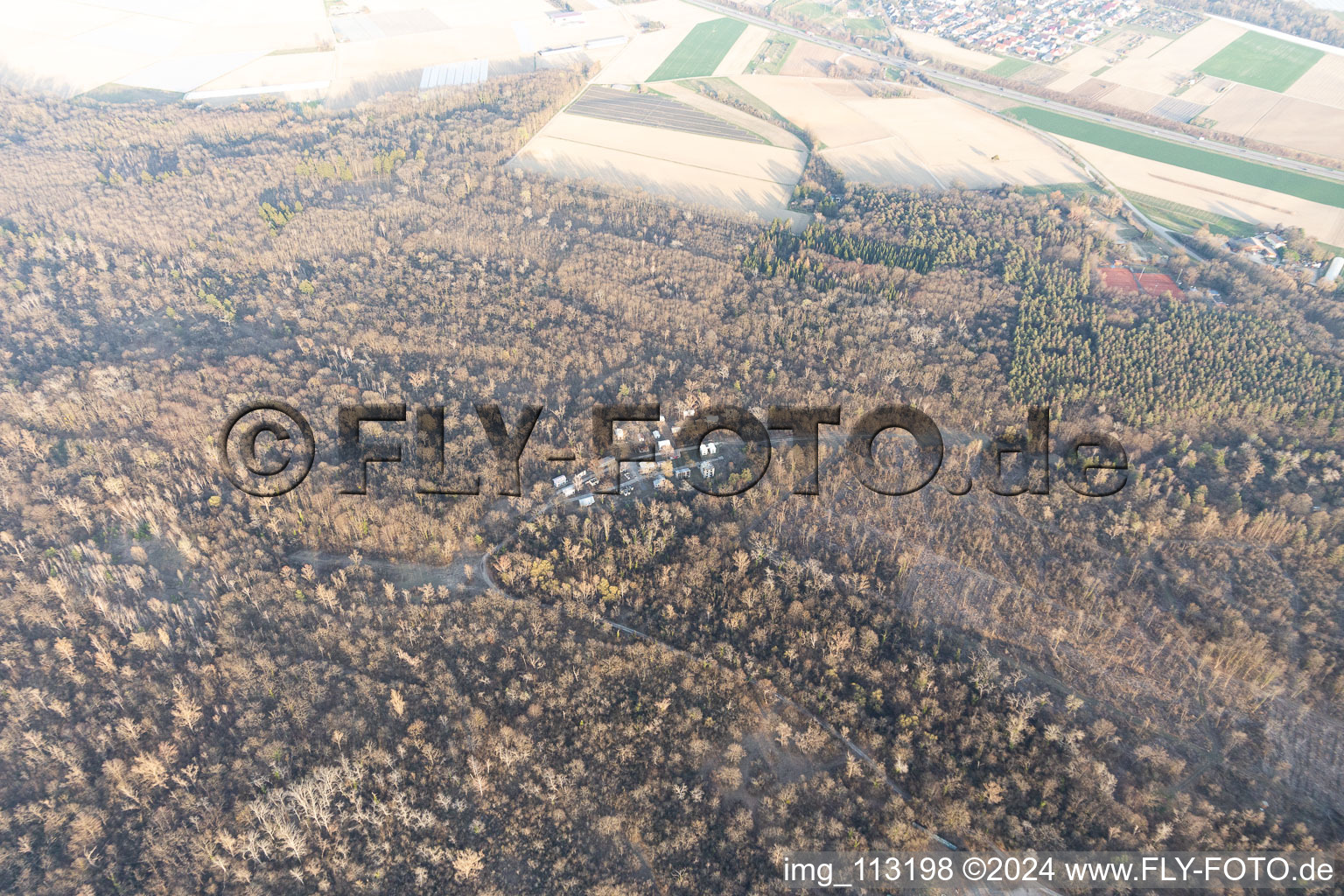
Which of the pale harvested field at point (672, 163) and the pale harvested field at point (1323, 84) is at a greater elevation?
the pale harvested field at point (1323, 84)

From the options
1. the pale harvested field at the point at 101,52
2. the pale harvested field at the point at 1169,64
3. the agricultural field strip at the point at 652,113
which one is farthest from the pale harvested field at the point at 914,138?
the pale harvested field at the point at 101,52

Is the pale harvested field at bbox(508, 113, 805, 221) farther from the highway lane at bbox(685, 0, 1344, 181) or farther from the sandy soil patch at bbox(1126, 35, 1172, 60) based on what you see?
the sandy soil patch at bbox(1126, 35, 1172, 60)

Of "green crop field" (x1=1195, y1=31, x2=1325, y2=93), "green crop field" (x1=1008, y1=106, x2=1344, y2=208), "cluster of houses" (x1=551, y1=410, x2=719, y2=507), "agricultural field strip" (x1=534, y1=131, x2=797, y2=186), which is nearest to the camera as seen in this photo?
"cluster of houses" (x1=551, y1=410, x2=719, y2=507)

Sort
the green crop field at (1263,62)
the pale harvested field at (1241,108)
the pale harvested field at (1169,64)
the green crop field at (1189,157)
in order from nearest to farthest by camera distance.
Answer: the green crop field at (1189,157) < the pale harvested field at (1241,108) < the green crop field at (1263,62) < the pale harvested field at (1169,64)

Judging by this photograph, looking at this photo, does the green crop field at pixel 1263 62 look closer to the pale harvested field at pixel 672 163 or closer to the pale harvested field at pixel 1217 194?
the pale harvested field at pixel 1217 194

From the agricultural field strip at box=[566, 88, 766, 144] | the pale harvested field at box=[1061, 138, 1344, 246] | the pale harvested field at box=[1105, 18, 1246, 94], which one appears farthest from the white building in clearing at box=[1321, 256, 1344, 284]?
the agricultural field strip at box=[566, 88, 766, 144]

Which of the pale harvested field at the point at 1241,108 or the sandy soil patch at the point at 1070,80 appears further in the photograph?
the sandy soil patch at the point at 1070,80
